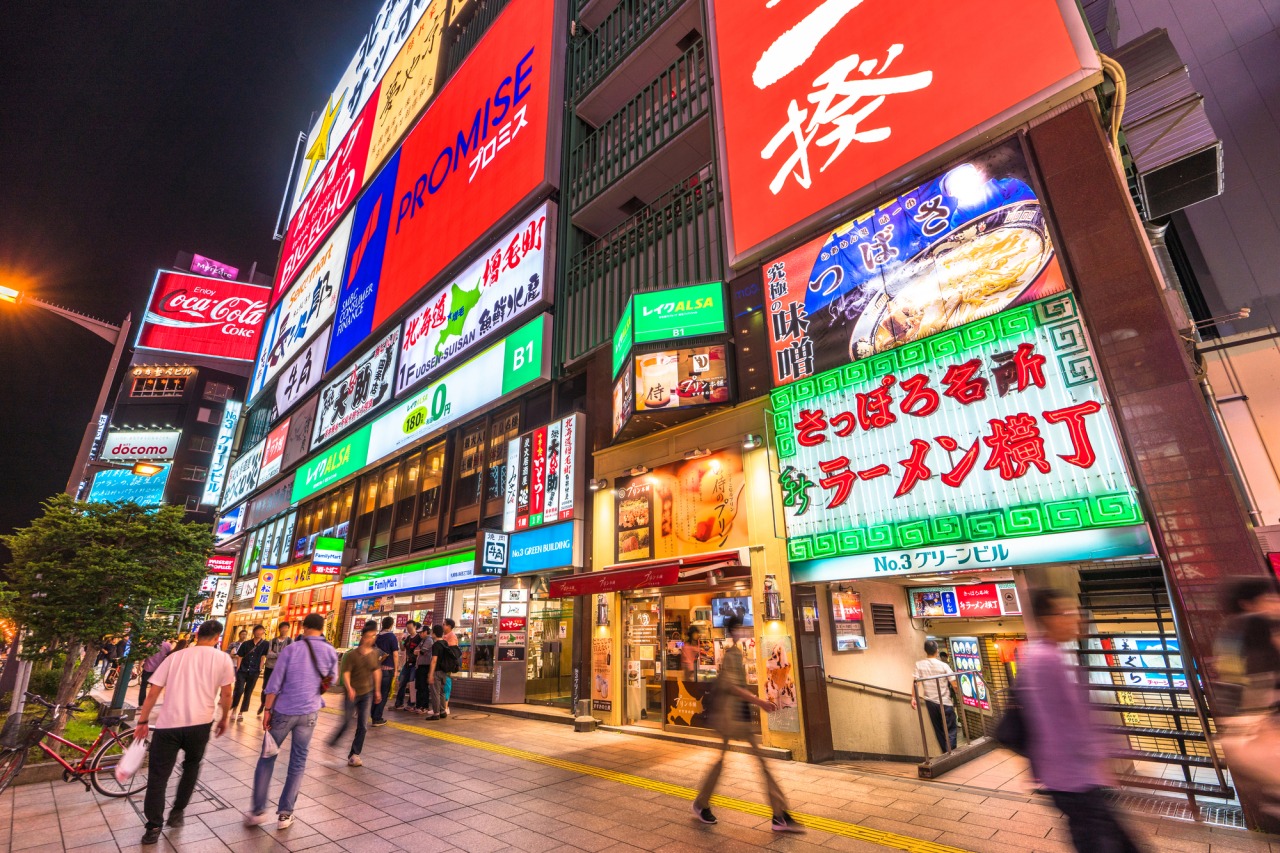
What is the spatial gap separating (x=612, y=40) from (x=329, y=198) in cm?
2425

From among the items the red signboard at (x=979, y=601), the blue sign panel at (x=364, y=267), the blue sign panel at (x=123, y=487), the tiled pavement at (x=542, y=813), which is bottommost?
the tiled pavement at (x=542, y=813)

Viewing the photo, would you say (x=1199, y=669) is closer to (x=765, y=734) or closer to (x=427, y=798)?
(x=765, y=734)

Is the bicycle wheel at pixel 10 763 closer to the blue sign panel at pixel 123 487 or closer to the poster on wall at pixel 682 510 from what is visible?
the poster on wall at pixel 682 510

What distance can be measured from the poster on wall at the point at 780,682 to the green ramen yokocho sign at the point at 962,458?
1200 millimetres

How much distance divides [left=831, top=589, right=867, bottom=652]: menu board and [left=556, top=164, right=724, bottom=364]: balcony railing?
6.87 metres

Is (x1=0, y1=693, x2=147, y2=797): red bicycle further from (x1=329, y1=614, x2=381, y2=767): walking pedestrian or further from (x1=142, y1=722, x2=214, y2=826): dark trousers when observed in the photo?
(x1=329, y1=614, x2=381, y2=767): walking pedestrian

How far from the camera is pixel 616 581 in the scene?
1034 centimetres

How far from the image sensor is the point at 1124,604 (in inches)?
284

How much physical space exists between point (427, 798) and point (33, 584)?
735cm

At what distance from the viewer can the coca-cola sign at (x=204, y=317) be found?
1799 inches

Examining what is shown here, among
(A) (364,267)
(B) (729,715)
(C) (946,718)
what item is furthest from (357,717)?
(A) (364,267)

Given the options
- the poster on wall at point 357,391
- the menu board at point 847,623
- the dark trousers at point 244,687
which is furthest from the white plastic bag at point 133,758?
the poster on wall at point 357,391

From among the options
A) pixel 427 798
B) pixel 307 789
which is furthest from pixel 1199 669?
pixel 307 789

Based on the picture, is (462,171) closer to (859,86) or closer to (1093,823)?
(859,86)
